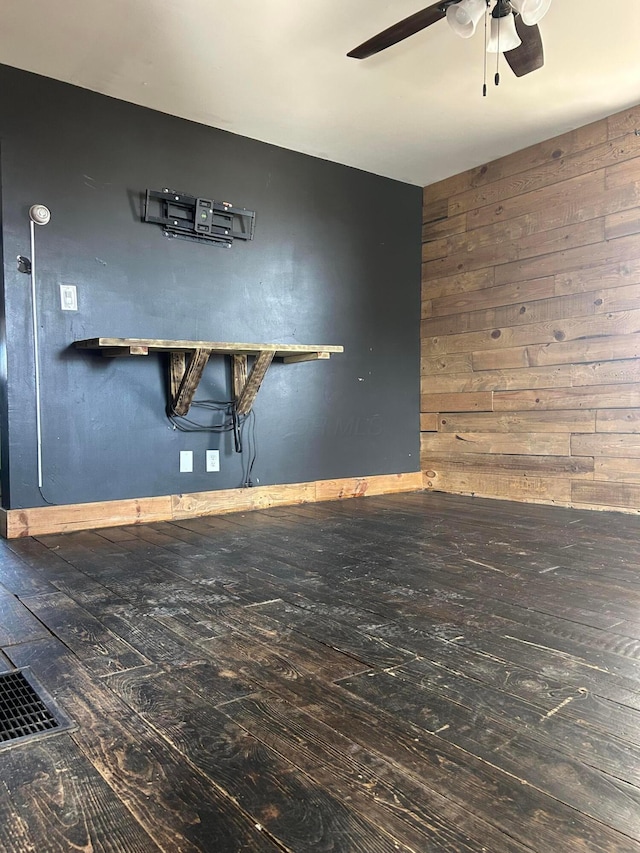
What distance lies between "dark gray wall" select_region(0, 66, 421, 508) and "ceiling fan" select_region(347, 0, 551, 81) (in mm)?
1459

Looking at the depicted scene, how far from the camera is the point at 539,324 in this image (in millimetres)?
3922

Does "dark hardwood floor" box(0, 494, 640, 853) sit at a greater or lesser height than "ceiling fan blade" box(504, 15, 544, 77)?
lesser

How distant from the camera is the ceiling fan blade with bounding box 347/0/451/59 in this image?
214cm

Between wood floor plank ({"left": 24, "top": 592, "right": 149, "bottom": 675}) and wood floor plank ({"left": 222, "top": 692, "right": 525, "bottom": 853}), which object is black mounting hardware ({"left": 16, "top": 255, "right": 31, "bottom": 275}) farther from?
wood floor plank ({"left": 222, "top": 692, "right": 525, "bottom": 853})

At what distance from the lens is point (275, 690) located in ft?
A: 4.31

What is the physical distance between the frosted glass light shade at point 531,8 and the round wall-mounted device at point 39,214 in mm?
2238

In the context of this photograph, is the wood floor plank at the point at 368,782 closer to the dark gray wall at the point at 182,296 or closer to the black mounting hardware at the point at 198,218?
the dark gray wall at the point at 182,296

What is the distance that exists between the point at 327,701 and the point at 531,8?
2.29 meters

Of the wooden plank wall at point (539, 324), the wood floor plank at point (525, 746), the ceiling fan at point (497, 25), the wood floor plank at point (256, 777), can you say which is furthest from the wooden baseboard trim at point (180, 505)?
the ceiling fan at point (497, 25)

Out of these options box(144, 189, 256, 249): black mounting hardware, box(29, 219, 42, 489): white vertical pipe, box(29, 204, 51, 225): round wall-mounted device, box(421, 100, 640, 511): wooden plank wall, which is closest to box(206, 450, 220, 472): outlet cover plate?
box(29, 219, 42, 489): white vertical pipe

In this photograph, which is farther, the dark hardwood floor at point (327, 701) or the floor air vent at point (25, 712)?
the floor air vent at point (25, 712)

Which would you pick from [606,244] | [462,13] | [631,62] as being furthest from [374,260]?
[462,13]

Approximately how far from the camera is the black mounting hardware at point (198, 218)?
10.9 ft

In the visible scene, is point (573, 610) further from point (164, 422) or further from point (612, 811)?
point (164, 422)
